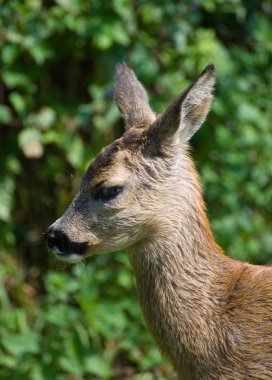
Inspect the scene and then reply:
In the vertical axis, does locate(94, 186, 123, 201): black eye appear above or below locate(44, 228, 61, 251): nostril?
above

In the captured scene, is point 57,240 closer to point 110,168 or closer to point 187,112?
point 110,168

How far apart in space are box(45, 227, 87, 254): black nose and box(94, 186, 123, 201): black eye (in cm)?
21

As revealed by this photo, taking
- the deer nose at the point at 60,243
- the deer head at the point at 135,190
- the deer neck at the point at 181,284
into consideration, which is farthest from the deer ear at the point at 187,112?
the deer nose at the point at 60,243

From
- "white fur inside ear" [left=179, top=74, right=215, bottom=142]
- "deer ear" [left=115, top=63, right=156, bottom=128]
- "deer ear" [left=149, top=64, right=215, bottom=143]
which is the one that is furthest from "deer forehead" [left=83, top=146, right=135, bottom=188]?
"deer ear" [left=115, top=63, right=156, bottom=128]

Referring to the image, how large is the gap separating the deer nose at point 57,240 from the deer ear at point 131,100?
0.72 metres

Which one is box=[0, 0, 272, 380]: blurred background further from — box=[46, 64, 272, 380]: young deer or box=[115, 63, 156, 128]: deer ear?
box=[46, 64, 272, 380]: young deer

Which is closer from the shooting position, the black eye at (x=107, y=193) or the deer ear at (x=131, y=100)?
the black eye at (x=107, y=193)

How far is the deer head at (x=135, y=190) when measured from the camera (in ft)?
13.6

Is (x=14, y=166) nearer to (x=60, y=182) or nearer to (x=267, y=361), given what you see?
(x=60, y=182)

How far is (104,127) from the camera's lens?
632 cm

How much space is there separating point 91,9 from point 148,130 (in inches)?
84.1

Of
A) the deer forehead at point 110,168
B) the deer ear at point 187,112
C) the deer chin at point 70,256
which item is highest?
the deer ear at point 187,112

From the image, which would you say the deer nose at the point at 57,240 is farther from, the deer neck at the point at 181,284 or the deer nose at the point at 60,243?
the deer neck at the point at 181,284

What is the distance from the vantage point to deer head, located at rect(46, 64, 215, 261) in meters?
4.15
